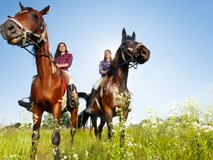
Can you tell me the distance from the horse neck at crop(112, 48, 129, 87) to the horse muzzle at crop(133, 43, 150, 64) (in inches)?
17.3

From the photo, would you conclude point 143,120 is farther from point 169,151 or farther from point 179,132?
point 169,151

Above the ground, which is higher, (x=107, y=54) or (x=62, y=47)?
(x=107, y=54)

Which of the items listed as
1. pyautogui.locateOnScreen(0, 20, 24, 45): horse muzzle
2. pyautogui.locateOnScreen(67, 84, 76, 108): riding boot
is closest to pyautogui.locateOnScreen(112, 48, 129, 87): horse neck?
pyautogui.locateOnScreen(67, 84, 76, 108): riding boot

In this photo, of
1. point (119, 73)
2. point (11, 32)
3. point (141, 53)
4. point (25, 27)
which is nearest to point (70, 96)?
point (119, 73)

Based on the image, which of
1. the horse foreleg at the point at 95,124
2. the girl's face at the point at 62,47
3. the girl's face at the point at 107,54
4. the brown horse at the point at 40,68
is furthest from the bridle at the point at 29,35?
the horse foreleg at the point at 95,124

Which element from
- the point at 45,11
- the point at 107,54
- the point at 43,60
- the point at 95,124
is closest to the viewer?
the point at 43,60

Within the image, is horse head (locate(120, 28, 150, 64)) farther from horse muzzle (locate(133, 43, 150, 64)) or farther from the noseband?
the noseband

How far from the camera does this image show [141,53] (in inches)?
327

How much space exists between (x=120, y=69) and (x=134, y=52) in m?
0.69

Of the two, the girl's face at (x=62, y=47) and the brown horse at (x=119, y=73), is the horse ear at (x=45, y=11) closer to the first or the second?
the girl's face at (x=62, y=47)

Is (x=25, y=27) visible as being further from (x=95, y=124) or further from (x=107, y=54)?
(x=95, y=124)

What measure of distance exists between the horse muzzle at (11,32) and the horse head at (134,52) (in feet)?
11.5

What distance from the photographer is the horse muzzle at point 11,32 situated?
598 centimetres

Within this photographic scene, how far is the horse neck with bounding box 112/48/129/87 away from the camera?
28.0 feet
